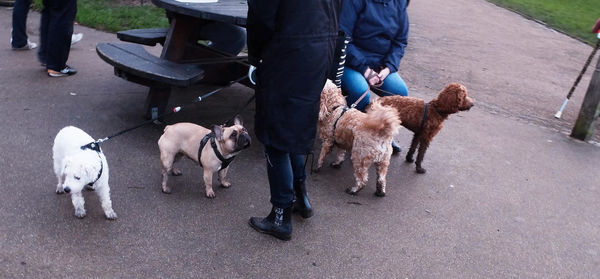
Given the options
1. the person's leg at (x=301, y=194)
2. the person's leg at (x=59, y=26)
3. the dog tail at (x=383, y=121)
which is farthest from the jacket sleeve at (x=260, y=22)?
the person's leg at (x=59, y=26)

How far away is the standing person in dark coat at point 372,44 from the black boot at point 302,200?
1573mm

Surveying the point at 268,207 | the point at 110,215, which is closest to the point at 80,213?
the point at 110,215

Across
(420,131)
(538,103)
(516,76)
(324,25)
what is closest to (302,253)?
(324,25)

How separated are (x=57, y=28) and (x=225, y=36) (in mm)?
1940

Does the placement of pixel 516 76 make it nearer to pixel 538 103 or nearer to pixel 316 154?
pixel 538 103

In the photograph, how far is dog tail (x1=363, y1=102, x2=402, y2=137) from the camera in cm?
363

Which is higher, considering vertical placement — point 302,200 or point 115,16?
point 302,200

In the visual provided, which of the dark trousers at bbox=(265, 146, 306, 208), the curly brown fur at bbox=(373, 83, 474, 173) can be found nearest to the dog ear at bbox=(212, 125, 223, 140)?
the dark trousers at bbox=(265, 146, 306, 208)

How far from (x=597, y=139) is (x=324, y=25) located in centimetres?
504

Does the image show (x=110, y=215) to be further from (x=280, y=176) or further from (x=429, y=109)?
(x=429, y=109)

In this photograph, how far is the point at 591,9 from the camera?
19109 millimetres

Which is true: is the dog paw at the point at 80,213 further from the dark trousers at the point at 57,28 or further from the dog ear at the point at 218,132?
the dark trousers at the point at 57,28

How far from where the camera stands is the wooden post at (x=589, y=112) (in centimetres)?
572

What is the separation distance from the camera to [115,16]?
8883 millimetres
